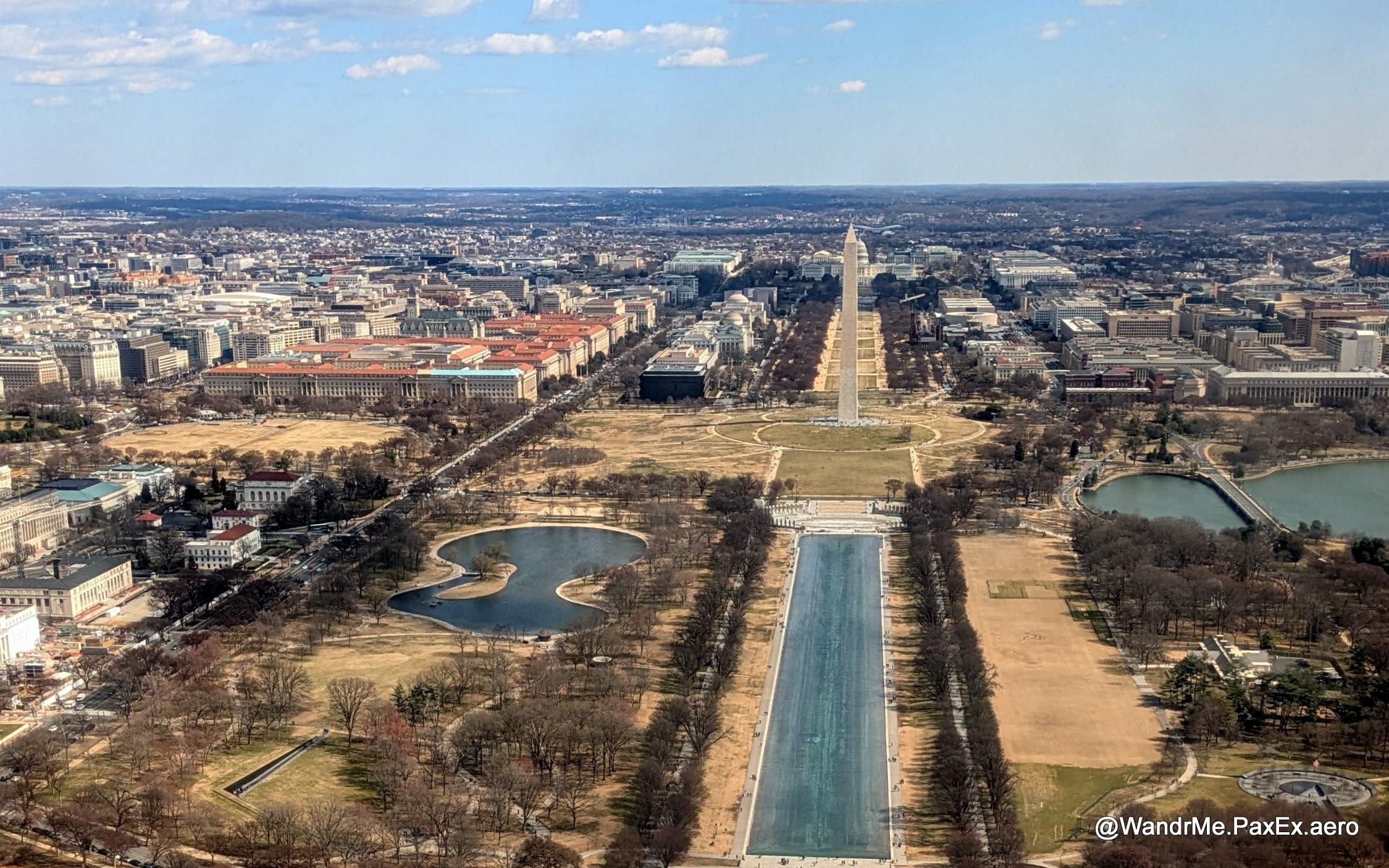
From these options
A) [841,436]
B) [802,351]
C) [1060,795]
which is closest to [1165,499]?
[841,436]

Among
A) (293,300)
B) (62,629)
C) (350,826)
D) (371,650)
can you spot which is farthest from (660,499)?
(293,300)

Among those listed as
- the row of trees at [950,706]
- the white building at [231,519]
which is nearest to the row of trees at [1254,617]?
the row of trees at [950,706]

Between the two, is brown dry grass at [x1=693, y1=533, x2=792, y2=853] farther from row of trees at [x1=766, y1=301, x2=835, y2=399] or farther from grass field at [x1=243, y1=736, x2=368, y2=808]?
row of trees at [x1=766, y1=301, x2=835, y2=399]

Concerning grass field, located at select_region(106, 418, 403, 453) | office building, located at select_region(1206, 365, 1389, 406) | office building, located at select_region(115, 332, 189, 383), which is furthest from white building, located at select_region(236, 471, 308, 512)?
office building, located at select_region(1206, 365, 1389, 406)

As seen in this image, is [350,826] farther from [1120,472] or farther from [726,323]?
[726,323]

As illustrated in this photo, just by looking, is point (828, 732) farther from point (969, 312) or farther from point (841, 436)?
point (969, 312)

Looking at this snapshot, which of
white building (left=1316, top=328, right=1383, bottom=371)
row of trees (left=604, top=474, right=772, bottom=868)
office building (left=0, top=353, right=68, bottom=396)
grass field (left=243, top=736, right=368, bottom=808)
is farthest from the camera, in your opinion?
office building (left=0, top=353, right=68, bottom=396)
